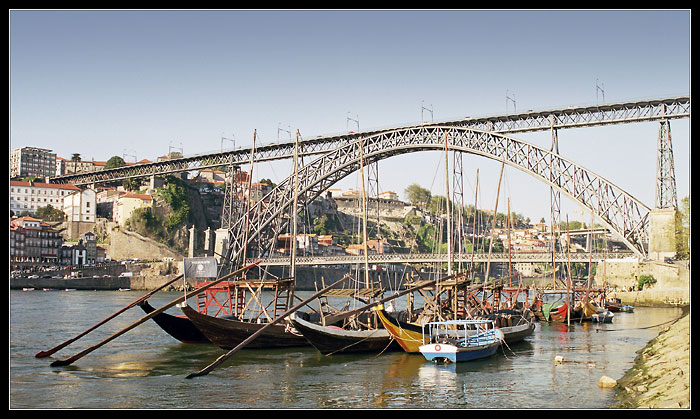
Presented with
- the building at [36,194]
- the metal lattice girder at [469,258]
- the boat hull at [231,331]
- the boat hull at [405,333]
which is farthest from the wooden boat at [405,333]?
the building at [36,194]

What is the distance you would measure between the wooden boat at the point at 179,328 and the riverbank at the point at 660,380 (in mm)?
15576

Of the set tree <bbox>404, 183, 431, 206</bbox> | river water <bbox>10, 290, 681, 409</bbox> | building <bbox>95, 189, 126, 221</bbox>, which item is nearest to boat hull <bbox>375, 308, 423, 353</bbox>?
river water <bbox>10, 290, 681, 409</bbox>

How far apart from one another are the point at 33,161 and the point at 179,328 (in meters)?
130

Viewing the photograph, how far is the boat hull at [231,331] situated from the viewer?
26.2m

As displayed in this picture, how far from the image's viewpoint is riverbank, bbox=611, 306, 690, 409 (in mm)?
15445

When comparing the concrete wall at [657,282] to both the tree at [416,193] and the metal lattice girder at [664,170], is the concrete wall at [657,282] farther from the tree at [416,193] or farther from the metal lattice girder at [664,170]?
the tree at [416,193]

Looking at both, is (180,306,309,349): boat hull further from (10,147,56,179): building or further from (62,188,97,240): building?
(10,147,56,179): building

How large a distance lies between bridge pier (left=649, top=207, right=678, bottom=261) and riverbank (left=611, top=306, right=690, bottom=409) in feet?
102

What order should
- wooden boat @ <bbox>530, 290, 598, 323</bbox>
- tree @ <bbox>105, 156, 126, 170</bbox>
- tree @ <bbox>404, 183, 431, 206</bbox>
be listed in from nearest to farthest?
wooden boat @ <bbox>530, 290, 598, 323</bbox> → tree @ <bbox>105, 156, 126, 170</bbox> → tree @ <bbox>404, 183, 431, 206</bbox>

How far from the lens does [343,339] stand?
26.2 m

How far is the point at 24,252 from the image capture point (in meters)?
90.4

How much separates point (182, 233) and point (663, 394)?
94.5 metres
